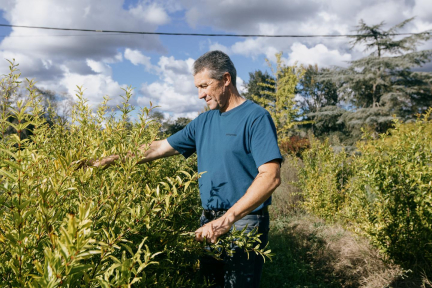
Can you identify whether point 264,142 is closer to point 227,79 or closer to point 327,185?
point 227,79

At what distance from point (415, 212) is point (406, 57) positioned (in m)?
20.2

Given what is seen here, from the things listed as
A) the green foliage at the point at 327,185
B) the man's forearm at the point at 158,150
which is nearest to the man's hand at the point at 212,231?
the man's forearm at the point at 158,150

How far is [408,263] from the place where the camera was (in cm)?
379

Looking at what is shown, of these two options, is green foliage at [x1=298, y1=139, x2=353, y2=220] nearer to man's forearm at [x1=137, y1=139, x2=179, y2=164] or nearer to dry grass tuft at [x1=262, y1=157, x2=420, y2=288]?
dry grass tuft at [x1=262, y1=157, x2=420, y2=288]

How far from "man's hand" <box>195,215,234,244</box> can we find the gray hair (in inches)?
41.2

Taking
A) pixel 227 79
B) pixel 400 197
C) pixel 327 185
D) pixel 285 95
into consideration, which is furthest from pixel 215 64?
pixel 285 95

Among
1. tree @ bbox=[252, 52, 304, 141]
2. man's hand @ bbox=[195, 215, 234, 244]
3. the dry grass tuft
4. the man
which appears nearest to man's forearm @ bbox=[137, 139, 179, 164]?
the man

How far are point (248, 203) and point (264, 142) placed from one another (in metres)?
0.41

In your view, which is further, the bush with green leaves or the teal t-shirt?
the teal t-shirt

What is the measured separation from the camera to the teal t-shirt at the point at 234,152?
1.84m

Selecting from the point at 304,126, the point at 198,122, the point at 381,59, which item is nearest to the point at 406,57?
the point at 381,59

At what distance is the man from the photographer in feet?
5.97

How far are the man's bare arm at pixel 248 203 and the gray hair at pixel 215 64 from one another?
2.35 ft

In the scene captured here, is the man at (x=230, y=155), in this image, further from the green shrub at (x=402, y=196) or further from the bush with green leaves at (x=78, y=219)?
the green shrub at (x=402, y=196)
